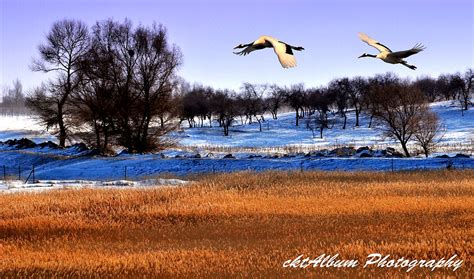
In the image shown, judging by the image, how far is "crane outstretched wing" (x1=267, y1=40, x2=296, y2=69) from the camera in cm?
428

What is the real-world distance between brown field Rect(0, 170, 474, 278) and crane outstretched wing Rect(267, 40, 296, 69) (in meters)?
5.33

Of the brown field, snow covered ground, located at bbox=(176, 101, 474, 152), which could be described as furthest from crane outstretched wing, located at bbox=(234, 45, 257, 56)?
snow covered ground, located at bbox=(176, 101, 474, 152)

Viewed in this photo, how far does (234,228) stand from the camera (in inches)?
563

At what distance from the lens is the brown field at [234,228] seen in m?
A: 9.80

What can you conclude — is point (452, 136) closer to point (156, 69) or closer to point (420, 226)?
point (156, 69)

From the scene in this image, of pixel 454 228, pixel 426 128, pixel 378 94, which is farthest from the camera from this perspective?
pixel 378 94

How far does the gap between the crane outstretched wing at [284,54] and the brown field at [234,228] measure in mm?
5331

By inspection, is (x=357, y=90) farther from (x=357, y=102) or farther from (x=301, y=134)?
(x=301, y=134)

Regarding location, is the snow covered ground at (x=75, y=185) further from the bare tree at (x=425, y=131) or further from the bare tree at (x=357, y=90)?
the bare tree at (x=357, y=90)

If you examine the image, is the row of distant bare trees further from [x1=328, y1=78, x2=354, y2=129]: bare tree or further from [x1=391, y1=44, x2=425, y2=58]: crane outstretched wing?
[x1=391, y1=44, x2=425, y2=58]: crane outstretched wing

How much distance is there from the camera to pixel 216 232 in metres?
14.0

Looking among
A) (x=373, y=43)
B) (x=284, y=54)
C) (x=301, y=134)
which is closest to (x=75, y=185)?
(x=373, y=43)

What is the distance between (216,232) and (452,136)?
174 ft

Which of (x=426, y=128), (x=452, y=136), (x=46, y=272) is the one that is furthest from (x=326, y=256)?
(x=452, y=136)
